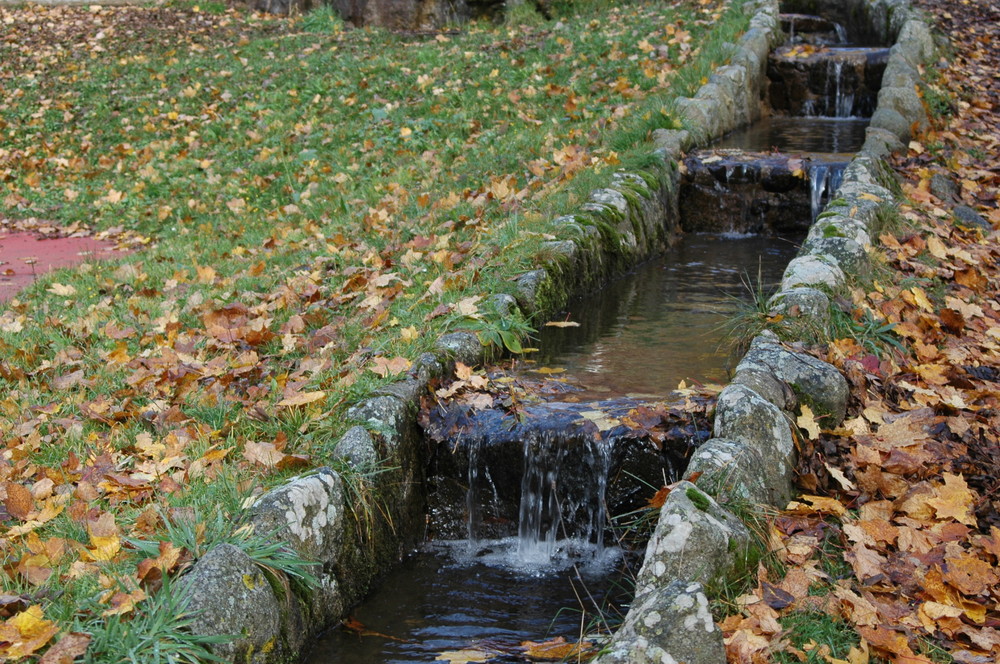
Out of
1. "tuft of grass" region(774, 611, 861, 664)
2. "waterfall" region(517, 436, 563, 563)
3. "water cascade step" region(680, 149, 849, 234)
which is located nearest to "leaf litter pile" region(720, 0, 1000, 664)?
"tuft of grass" region(774, 611, 861, 664)

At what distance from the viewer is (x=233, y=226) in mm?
8086

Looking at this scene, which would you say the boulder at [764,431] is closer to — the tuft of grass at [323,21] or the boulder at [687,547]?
the boulder at [687,547]

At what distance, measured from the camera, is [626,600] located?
12.2 feet

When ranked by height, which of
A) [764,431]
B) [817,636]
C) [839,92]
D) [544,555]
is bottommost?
[544,555]

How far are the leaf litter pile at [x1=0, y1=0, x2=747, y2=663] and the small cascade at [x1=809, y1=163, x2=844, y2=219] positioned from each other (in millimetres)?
1381

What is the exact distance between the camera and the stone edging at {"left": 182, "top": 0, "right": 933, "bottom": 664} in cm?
283

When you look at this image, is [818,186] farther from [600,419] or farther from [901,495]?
[901,495]

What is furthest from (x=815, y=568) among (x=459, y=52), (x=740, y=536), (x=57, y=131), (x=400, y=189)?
(x=57, y=131)

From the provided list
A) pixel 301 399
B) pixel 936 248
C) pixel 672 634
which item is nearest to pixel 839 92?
pixel 936 248

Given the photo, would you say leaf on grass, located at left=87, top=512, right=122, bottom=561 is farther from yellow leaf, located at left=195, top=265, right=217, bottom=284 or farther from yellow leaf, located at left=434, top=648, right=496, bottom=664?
yellow leaf, located at left=195, top=265, right=217, bottom=284

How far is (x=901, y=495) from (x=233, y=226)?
616cm

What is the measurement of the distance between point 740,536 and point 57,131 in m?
10.6

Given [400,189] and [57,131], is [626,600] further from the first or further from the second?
[57,131]

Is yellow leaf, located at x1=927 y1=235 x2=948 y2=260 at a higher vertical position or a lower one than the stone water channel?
higher
